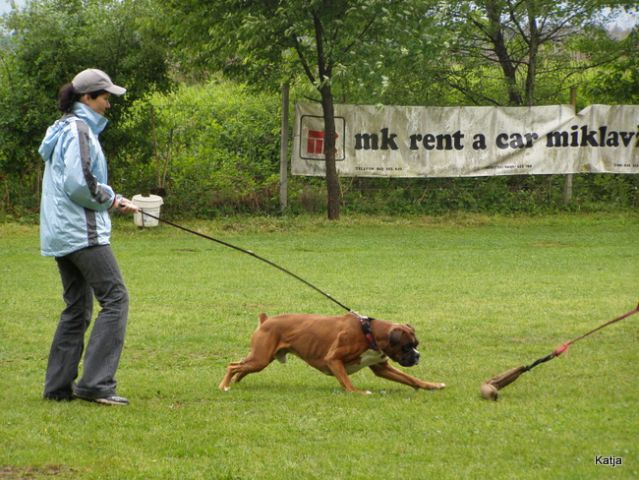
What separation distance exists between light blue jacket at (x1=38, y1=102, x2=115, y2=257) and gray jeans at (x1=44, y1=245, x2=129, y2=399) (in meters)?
0.11

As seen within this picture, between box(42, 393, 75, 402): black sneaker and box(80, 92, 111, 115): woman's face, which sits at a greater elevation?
box(80, 92, 111, 115): woman's face

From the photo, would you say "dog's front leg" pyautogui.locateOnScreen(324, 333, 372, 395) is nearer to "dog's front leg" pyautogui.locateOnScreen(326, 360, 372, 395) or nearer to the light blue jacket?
"dog's front leg" pyautogui.locateOnScreen(326, 360, 372, 395)

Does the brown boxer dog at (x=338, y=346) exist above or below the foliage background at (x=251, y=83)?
below

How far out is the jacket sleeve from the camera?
6.14m

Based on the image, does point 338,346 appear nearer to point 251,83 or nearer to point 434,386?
point 434,386

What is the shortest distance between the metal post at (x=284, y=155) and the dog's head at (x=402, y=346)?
43.1 feet

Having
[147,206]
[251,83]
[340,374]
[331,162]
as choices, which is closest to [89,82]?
[340,374]

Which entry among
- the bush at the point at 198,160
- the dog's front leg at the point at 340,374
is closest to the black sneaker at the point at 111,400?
the dog's front leg at the point at 340,374

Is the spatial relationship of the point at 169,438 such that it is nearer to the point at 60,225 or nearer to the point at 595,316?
the point at 60,225

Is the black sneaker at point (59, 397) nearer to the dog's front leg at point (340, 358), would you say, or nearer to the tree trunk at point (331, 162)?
the dog's front leg at point (340, 358)

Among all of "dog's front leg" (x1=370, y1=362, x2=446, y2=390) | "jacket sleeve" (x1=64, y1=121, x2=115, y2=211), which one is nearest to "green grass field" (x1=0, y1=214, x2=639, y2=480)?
"dog's front leg" (x1=370, y1=362, x2=446, y2=390)

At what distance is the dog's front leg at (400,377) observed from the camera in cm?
688

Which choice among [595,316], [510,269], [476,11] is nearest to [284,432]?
[595,316]

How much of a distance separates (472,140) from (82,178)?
48.8 ft
